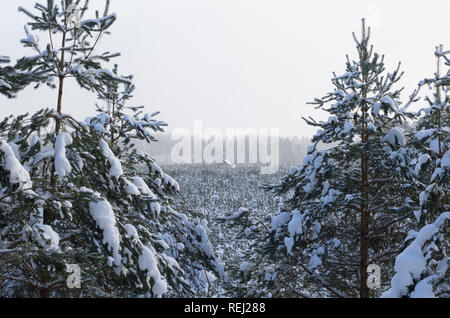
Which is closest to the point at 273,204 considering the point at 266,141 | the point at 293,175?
the point at 293,175

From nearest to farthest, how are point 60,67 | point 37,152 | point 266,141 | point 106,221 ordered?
point 106,221
point 37,152
point 60,67
point 266,141

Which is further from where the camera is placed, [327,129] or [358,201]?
[327,129]

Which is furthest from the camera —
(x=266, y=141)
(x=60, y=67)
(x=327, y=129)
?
(x=266, y=141)

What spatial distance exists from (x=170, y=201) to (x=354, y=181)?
4480mm

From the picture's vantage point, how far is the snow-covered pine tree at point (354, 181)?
25.6ft

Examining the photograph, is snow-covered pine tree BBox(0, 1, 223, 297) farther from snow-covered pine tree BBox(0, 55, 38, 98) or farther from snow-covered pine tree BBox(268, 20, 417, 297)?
snow-covered pine tree BBox(268, 20, 417, 297)

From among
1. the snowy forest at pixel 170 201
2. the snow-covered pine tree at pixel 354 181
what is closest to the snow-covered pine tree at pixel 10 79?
the snowy forest at pixel 170 201

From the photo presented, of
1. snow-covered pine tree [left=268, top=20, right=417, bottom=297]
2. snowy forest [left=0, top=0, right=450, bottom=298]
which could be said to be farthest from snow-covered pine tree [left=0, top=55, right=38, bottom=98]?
snow-covered pine tree [left=268, top=20, right=417, bottom=297]

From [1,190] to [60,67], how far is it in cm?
221

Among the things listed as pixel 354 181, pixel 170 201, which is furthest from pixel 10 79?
pixel 354 181

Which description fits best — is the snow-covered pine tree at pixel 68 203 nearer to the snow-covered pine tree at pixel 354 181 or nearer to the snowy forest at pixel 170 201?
the snowy forest at pixel 170 201

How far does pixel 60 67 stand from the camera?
6.12 m

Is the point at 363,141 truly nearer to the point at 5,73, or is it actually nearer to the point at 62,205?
the point at 62,205

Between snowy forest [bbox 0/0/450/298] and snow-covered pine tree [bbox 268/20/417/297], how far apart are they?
0.03m
